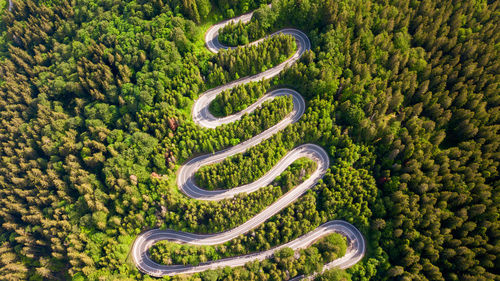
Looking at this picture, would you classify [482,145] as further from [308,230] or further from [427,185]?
[308,230]

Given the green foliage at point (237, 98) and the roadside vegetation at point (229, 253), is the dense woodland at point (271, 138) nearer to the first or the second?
the green foliage at point (237, 98)

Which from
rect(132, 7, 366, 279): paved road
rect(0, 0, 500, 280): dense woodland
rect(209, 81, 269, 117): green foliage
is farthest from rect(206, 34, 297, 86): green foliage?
rect(209, 81, 269, 117): green foliage

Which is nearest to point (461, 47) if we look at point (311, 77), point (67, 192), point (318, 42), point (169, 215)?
point (318, 42)

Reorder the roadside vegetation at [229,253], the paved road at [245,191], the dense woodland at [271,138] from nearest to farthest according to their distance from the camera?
the roadside vegetation at [229,253]
the dense woodland at [271,138]
the paved road at [245,191]

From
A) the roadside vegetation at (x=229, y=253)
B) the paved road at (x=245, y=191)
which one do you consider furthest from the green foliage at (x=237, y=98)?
the roadside vegetation at (x=229, y=253)

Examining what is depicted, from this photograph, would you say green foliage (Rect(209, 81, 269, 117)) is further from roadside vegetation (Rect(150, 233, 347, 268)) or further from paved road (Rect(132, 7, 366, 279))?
roadside vegetation (Rect(150, 233, 347, 268))

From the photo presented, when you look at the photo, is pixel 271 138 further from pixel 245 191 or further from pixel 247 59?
pixel 247 59
